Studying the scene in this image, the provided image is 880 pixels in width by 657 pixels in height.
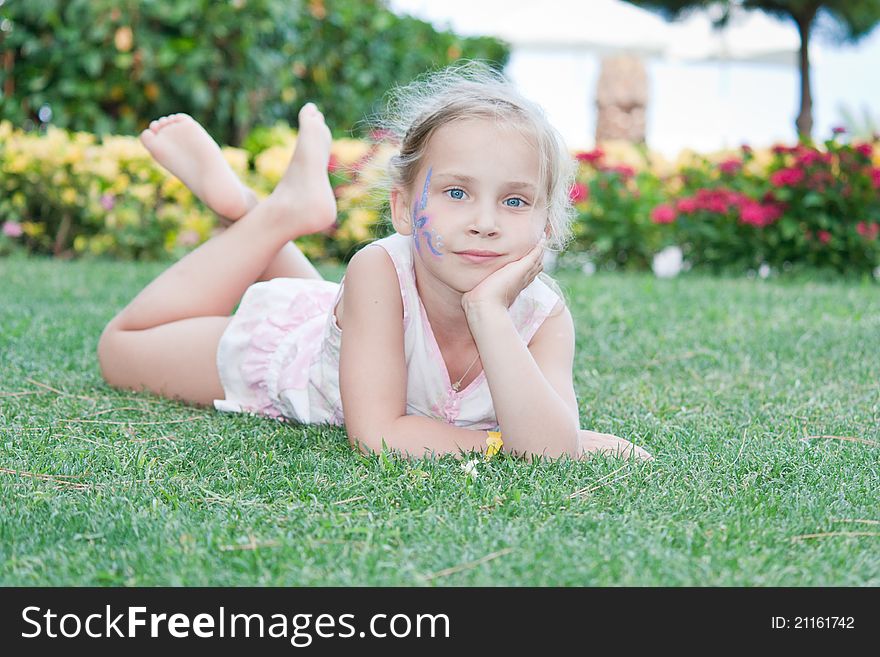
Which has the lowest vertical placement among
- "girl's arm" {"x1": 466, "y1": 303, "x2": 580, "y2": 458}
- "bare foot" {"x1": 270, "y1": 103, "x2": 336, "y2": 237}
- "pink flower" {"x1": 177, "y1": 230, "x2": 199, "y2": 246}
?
"girl's arm" {"x1": 466, "y1": 303, "x2": 580, "y2": 458}

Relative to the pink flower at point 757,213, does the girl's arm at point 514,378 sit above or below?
below

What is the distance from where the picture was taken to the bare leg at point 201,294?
105 inches

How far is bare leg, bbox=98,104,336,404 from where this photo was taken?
2658mm

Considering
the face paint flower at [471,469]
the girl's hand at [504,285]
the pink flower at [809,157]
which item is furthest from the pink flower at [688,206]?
the face paint flower at [471,469]

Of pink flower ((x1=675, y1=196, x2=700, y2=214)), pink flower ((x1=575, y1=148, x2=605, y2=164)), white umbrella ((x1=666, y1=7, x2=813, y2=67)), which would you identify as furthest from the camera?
white umbrella ((x1=666, y1=7, x2=813, y2=67))

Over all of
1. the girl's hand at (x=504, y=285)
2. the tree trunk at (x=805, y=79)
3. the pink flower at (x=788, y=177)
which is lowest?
the girl's hand at (x=504, y=285)

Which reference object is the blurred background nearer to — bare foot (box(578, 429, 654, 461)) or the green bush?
the green bush

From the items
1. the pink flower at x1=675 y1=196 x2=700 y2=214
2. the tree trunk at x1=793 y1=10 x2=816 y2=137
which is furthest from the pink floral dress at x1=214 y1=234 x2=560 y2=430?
the tree trunk at x1=793 y1=10 x2=816 y2=137

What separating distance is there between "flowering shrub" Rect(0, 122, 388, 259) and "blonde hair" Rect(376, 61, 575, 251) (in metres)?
3.50

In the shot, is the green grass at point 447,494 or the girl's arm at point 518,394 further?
the girl's arm at point 518,394

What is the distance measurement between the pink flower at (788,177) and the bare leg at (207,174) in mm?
3672

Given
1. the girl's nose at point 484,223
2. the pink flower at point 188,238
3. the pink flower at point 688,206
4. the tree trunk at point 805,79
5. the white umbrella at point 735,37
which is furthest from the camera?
the tree trunk at point 805,79

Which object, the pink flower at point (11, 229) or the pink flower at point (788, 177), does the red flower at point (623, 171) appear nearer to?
the pink flower at point (788, 177)

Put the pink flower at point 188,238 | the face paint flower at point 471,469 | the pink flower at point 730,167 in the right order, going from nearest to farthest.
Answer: the face paint flower at point 471,469 < the pink flower at point 188,238 < the pink flower at point 730,167
